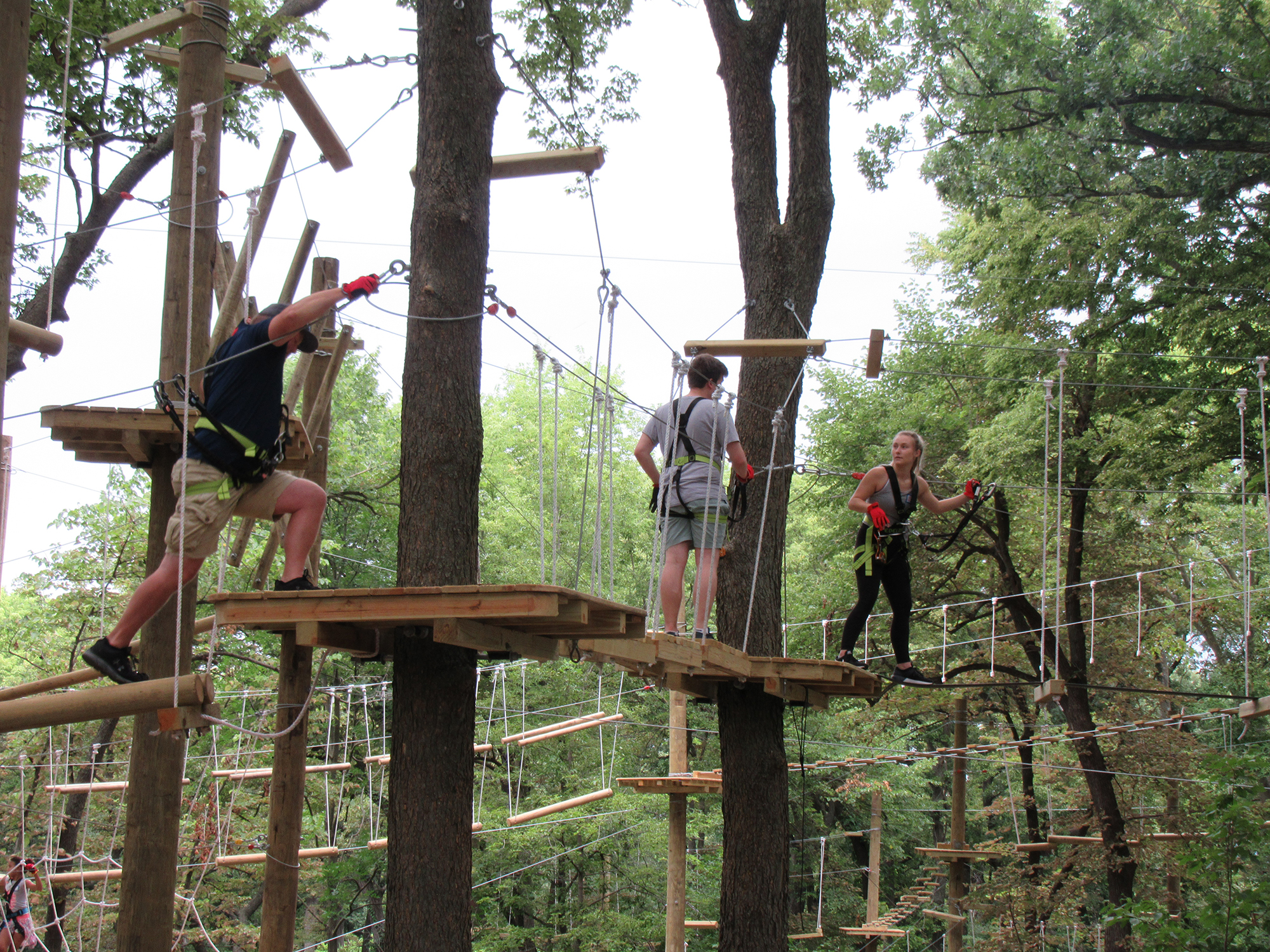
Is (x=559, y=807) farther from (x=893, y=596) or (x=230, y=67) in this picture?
(x=230, y=67)

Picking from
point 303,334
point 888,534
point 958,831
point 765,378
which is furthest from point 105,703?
point 958,831

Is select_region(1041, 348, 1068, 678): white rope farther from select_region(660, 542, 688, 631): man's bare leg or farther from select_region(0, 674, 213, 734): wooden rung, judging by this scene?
select_region(0, 674, 213, 734): wooden rung

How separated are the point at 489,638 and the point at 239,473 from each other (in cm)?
92

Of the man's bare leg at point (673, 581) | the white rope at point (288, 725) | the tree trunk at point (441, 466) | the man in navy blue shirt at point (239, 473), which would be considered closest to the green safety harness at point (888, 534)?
the man's bare leg at point (673, 581)

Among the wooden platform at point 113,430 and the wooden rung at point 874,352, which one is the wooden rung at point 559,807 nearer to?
the wooden rung at point 874,352

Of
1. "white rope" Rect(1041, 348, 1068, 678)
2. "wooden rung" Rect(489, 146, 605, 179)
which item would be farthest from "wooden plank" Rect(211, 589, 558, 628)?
"white rope" Rect(1041, 348, 1068, 678)

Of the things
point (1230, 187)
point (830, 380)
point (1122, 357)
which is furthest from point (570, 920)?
point (1230, 187)

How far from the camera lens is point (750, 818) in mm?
5457

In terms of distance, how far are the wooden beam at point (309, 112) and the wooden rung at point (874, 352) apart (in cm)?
254

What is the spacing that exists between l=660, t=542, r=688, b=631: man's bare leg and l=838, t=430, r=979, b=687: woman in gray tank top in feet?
3.34

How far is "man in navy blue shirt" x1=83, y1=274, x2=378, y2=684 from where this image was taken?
322cm

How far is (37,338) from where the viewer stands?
10.8ft

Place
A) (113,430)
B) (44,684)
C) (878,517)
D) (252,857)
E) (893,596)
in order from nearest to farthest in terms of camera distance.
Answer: (113,430) < (44,684) < (878,517) < (893,596) < (252,857)

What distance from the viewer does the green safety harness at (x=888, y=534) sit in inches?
205
